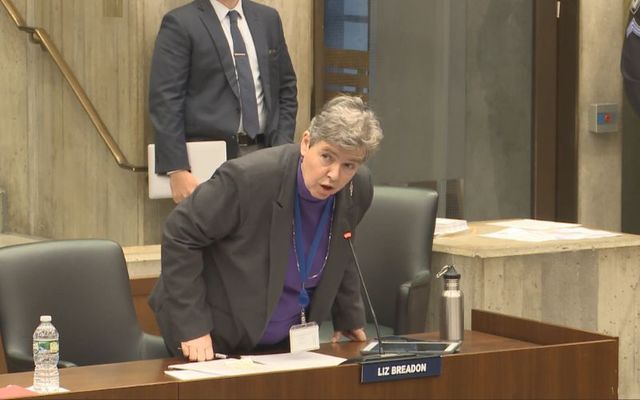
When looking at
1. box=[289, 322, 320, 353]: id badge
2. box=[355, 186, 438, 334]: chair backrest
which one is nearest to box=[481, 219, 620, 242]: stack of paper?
box=[355, 186, 438, 334]: chair backrest

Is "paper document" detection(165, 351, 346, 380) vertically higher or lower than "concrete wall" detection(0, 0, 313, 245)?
lower

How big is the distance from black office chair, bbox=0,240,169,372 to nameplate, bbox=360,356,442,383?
3.54 feet

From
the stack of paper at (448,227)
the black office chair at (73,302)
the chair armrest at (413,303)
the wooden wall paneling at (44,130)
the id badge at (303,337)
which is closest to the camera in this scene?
the id badge at (303,337)

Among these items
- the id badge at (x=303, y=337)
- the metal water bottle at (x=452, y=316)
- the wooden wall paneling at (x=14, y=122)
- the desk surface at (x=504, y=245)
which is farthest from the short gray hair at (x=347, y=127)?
the wooden wall paneling at (x=14, y=122)

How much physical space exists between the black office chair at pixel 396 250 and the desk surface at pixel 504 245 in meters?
0.14

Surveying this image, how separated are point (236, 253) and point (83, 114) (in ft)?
10.7

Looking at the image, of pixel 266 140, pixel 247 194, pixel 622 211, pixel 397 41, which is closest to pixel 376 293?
pixel 266 140

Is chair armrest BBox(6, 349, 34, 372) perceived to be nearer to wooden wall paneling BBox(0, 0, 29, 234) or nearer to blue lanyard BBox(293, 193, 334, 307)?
blue lanyard BBox(293, 193, 334, 307)

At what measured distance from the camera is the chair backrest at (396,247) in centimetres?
526

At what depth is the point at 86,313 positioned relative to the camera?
4.37 meters

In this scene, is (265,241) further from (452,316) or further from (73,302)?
(73,302)

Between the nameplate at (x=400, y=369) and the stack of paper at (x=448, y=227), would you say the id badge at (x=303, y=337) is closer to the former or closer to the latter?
the nameplate at (x=400, y=369)

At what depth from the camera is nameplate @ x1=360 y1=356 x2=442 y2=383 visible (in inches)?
137

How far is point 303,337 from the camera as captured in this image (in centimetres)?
375
